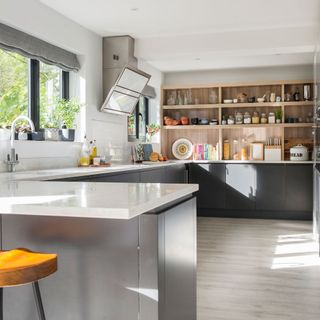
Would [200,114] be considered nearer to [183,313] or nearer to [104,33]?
[104,33]

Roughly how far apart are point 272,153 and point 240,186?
2.61 feet

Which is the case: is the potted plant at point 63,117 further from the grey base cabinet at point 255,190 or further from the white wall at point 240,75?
the white wall at point 240,75

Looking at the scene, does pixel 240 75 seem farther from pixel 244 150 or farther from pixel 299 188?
pixel 299 188

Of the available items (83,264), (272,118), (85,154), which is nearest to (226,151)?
(272,118)

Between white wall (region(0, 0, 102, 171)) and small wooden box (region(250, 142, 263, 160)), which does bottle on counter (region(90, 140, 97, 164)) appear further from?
small wooden box (region(250, 142, 263, 160))

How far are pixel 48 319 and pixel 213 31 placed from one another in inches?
168

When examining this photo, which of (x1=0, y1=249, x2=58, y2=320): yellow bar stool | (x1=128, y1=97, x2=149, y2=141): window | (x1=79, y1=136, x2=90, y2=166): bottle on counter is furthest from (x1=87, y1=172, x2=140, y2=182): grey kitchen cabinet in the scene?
(x1=0, y1=249, x2=58, y2=320): yellow bar stool

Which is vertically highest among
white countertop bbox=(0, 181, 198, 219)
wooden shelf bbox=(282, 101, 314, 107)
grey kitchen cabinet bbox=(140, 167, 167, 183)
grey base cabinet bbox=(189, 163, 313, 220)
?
wooden shelf bbox=(282, 101, 314, 107)

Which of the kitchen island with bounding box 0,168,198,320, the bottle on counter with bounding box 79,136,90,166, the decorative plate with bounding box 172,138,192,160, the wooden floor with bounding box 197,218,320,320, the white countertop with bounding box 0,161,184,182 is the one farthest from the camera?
the decorative plate with bounding box 172,138,192,160

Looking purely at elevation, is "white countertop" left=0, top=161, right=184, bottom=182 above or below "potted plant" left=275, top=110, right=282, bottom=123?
below

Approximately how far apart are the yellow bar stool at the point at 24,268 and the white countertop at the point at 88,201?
0.58 ft

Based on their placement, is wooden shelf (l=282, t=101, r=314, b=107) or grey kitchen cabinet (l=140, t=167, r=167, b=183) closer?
grey kitchen cabinet (l=140, t=167, r=167, b=183)

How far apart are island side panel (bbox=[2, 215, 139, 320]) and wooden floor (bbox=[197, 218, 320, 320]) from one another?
105 cm

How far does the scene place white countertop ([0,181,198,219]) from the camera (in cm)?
145
